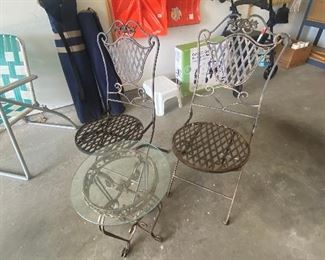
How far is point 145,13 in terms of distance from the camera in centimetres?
204

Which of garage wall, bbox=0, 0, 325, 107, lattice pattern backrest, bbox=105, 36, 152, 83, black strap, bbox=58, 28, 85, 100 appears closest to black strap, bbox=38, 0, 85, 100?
black strap, bbox=58, 28, 85, 100

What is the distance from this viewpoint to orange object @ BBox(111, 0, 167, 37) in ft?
6.42

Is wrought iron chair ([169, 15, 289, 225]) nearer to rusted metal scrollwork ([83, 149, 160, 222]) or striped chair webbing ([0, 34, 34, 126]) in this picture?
rusted metal scrollwork ([83, 149, 160, 222])

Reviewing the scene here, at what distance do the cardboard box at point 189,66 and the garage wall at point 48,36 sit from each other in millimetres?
233

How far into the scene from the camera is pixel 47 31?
1900mm

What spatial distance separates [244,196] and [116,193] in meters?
0.79

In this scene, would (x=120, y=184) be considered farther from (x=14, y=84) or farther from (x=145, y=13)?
(x=145, y=13)

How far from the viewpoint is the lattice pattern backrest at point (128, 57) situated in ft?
4.54

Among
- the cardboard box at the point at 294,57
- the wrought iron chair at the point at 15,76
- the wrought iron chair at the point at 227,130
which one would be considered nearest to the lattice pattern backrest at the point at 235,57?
the wrought iron chair at the point at 227,130

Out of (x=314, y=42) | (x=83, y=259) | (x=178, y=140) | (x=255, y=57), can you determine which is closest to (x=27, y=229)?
(x=83, y=259)

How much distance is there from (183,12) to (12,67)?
5.12 ft

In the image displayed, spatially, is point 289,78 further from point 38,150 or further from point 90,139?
point 38,150

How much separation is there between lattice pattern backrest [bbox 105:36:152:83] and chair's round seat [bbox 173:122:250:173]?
48 centimetres

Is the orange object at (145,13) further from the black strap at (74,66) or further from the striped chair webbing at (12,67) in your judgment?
the striped chair webbing at (12,67)
